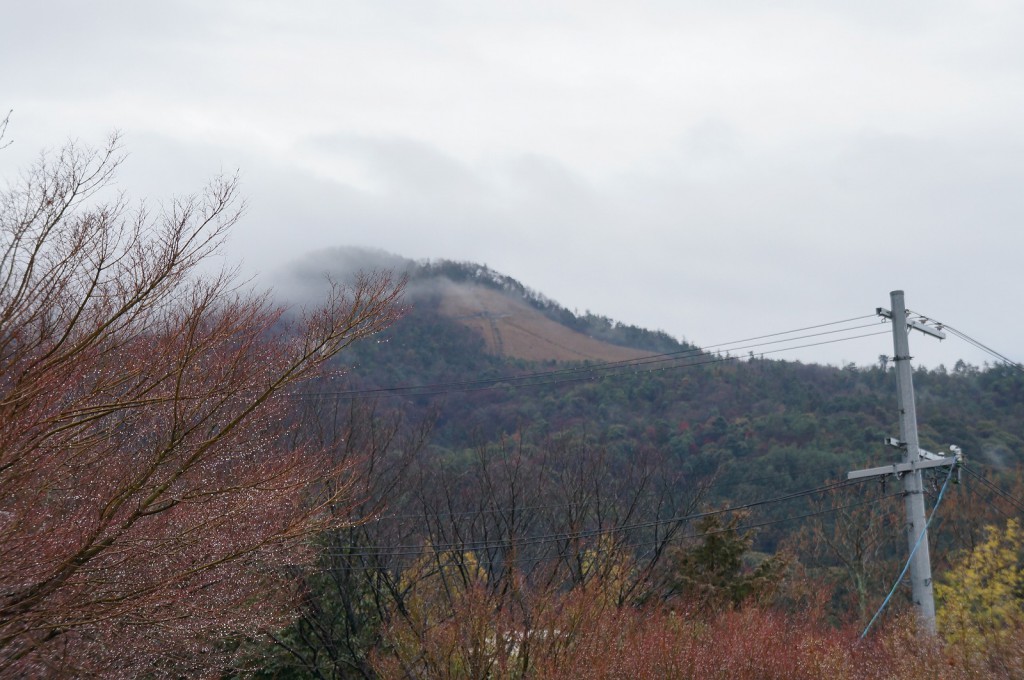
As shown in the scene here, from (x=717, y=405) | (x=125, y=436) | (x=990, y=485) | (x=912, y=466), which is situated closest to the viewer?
(x=125, y=436)

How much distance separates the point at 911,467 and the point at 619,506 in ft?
40.7

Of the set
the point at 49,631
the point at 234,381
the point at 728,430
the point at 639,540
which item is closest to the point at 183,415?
the point at 234,381

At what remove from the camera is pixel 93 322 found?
708 centimetres

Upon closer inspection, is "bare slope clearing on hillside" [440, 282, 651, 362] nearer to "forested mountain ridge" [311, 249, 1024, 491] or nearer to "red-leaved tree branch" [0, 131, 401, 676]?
"forested mountain ridge" [311, 249, 1024, 491]

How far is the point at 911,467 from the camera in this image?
41.3 feet

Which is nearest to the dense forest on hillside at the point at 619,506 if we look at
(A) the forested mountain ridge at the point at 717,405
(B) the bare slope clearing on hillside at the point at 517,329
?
(A) the forested mountain ridge at the point at 717,405

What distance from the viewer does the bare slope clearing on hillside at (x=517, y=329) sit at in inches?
3029

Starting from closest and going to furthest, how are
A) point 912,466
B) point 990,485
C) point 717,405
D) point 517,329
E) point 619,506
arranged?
point 912,466
point 990,485
point 619,506
point 717,405
point 517,329

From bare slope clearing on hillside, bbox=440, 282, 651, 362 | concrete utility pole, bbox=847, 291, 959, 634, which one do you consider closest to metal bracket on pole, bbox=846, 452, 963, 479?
concrete utility pole, bbox=847, 291, 959, 634

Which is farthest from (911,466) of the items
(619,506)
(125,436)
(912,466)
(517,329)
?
(517,329)

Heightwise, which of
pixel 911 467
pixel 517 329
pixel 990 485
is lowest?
pixel 990 485

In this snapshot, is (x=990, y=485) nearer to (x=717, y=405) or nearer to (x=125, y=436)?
(x=125, y=436)

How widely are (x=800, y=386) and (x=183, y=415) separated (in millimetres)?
48169

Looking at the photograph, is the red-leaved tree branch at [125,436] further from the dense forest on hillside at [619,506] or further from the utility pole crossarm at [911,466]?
the utility pole crossarm at [911,466]
